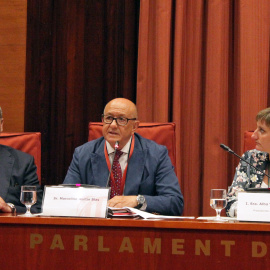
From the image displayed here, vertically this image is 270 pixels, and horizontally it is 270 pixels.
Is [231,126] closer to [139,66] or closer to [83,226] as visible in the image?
[139,66]

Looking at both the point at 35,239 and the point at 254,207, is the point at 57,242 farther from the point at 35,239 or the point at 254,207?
the point at 254,207

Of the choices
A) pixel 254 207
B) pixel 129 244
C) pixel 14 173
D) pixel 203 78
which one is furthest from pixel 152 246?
pixel 203 78

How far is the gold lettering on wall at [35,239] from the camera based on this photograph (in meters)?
1.58

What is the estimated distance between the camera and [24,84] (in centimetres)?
348

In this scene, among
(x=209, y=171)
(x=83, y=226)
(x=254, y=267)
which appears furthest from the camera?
(x=209, y=171)

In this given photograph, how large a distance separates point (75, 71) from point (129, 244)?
203cm

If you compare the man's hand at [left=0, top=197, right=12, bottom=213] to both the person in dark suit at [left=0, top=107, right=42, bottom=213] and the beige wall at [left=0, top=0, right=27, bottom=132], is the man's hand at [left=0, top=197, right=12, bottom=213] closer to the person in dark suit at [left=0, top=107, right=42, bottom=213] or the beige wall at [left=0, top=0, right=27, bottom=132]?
the person in dark suit at [left=0, top=107, right=42, bottom=213]

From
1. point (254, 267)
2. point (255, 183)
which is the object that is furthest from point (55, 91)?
point (254, 267)

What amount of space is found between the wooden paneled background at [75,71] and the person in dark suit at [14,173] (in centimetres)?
71

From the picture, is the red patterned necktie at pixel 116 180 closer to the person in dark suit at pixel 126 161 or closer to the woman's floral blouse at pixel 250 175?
the person in dark suit at pixel 126 161

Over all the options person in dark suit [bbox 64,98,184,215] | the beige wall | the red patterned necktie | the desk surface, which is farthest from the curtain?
the desk surface

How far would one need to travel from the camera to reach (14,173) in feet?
8.48

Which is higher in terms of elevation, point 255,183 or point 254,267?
point 255,183

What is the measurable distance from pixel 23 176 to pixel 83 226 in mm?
1107
